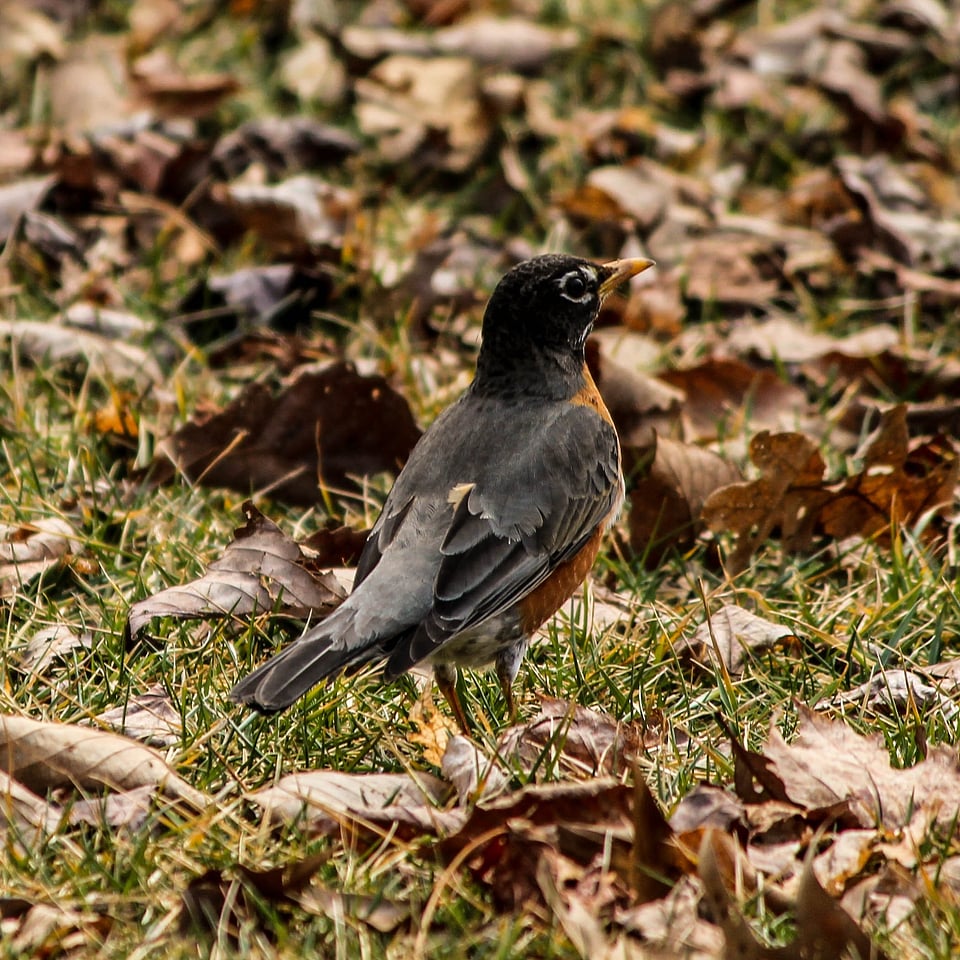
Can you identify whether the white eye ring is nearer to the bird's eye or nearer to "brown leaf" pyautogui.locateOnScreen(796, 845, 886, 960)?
the bird's eye

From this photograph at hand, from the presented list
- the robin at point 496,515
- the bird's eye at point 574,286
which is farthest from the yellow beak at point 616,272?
the bird's eye at point 574,286

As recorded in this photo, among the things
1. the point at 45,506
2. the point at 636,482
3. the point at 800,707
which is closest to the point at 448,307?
the point at 636,482

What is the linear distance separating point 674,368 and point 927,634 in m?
1.80

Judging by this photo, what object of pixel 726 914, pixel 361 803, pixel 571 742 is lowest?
pixel 571 742

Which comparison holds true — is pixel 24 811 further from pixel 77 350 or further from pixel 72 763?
pixel 77 350

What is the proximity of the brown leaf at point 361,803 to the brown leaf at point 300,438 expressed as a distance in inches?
66.7

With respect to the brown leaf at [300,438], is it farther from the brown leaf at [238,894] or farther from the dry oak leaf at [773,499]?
the brown leaf at [238,894]

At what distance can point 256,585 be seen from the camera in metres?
4.15

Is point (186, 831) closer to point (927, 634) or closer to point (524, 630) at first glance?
point (524, 630)

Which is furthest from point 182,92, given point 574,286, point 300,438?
point 574,286

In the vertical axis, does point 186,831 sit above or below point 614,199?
above

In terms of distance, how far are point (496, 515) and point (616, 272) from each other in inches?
45.8

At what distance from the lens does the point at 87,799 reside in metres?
3.20

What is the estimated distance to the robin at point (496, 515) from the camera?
361cm
